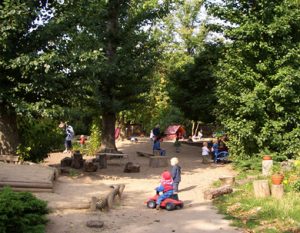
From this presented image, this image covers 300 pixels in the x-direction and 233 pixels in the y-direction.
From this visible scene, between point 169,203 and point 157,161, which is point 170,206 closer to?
point 169,203

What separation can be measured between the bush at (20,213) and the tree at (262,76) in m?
10.5

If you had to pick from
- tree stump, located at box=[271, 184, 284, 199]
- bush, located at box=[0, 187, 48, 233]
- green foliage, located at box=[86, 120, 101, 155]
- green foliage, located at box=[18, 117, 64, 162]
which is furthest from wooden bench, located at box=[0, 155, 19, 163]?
green foliage, located at box=[86, 120, 101, 155]

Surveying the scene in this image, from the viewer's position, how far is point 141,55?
2205cm

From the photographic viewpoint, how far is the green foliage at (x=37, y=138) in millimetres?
15152

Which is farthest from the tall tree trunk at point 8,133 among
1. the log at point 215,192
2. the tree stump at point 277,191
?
the tree stump at point 277,191

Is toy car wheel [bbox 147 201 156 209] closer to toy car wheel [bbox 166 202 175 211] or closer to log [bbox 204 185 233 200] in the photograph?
toy car wheel [bbox 166 202 175 211]

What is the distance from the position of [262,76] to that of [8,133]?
9755 mm

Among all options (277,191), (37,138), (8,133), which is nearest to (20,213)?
(277,191)

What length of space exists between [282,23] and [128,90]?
8.91m

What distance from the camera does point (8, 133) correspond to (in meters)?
14.3

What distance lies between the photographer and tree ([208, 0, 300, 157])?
54.0ft

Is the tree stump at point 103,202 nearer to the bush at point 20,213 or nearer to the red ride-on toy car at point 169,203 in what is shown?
the red ride-on toy car at point 169,203

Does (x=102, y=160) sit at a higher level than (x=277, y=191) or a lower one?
higher

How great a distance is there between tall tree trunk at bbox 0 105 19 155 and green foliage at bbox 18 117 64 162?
335 mm
